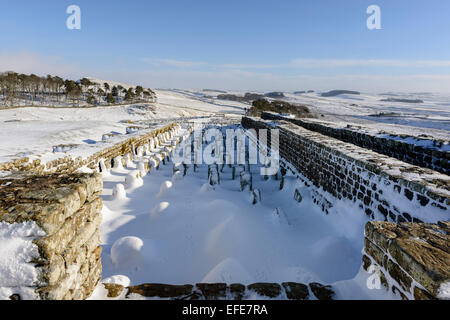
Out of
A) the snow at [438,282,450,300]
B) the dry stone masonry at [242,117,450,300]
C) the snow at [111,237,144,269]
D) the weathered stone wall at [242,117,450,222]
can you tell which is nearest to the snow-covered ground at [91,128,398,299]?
the snow at [111,237,144,269]

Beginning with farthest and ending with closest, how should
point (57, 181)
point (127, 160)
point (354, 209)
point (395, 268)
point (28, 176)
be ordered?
point (127, 160), point (354, 209), point (28, 176), point (57, 181), point (395, 268)

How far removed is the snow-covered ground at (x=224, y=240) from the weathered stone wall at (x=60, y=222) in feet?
1.20

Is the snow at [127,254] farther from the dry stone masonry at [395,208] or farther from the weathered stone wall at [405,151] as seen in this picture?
the weathered stone wall at [405,151]

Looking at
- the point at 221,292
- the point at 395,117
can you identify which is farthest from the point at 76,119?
the point at 395,117

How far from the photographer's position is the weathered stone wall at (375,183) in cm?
280

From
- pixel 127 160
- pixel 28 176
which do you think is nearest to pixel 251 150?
pixel 127 160

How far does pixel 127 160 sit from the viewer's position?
8039mm

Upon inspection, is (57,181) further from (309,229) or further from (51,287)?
(309,229)

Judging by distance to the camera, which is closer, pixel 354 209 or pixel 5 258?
pixel 5 258

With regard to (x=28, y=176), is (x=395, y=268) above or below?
below

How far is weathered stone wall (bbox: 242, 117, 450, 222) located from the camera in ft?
9.18

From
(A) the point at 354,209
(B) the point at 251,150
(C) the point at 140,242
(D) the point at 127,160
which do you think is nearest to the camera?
(C) the point at 140,242

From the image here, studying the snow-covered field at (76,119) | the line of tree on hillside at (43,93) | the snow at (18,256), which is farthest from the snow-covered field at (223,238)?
the line of tree on hillside at (43,93)
